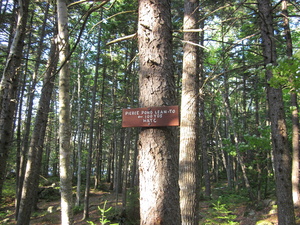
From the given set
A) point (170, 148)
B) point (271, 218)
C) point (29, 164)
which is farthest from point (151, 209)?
point (271, 218)

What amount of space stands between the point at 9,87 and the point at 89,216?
9.72 meters

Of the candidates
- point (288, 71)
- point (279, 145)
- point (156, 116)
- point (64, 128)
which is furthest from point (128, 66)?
point (279, 145)

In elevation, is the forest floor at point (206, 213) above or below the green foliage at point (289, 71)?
below

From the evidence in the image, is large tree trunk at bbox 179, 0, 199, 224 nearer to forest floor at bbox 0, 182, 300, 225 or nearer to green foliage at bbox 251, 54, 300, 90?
green foliage at bbox 251, 54, 300, 90

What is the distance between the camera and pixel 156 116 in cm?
227

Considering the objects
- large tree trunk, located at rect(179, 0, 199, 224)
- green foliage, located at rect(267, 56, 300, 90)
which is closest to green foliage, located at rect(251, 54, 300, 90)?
green foliage, located at rect(267, 56, 300, 90)

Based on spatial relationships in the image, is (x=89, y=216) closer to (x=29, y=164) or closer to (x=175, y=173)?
(x=29, y=164)

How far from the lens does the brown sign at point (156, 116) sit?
2230 mm

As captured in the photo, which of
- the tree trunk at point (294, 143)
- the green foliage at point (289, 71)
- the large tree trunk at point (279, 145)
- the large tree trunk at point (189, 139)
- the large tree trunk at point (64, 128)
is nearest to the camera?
the large tree trunk at point (64, 128)

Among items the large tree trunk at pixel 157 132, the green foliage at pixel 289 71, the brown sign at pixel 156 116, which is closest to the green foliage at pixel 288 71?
the green foliage at pixel 289 71

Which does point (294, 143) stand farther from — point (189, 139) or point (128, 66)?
point (128, 66)

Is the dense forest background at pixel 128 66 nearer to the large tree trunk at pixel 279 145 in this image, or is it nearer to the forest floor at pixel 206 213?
the large tree trunk at pixel 279 145

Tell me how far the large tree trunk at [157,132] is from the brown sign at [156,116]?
6cm

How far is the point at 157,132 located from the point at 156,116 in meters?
0.17
